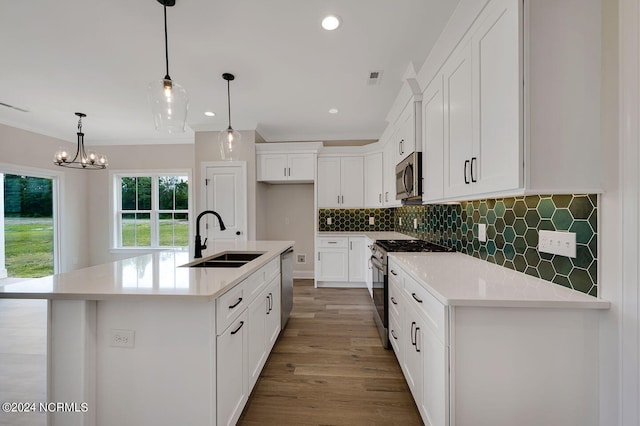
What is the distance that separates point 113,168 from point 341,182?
459 cm

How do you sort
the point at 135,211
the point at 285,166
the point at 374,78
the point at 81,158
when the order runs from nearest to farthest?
the point at 374,78, the point at 81,158, the point at 285,166, the point at 135,211

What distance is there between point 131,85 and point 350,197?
3.32 meters

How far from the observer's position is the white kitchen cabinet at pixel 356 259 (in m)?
4.29

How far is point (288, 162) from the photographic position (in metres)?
4.47

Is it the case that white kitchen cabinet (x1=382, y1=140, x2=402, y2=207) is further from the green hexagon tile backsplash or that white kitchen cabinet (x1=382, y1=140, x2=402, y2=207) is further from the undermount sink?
the undermount sink

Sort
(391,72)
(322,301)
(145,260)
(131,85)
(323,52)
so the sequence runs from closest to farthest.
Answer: (145,260) < (323,52) < (391,72) < (131,85) < (322,301)

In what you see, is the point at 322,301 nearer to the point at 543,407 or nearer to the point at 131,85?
the point at 543,407

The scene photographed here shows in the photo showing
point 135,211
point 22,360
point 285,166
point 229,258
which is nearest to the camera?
point 22,360

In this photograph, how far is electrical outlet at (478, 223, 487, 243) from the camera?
Answer: 1.94 metres

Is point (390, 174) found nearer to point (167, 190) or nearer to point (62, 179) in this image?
point (167, 190)

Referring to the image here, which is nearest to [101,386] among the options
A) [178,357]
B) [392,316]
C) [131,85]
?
[178,357]

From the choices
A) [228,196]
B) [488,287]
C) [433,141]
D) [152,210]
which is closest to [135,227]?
[152,210]

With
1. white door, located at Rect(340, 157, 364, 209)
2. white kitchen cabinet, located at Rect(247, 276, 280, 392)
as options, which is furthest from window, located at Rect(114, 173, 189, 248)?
white kitchen cabinet, located at Rect(247, 276, 280, 392)

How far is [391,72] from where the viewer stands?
2730 mm
